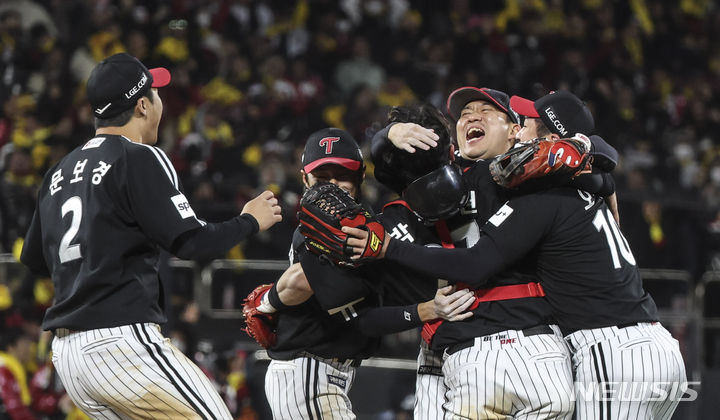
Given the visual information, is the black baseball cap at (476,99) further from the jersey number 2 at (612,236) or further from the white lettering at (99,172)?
the white lettering at (99,172)

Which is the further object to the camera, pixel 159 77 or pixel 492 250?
pixel 159 77

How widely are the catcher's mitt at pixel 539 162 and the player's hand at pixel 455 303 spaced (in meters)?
0.45

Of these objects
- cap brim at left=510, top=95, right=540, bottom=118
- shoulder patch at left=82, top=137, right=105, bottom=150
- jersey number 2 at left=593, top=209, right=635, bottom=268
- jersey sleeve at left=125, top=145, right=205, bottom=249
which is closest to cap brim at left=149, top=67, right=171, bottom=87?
shoulder patch at left=82, top=137, right=105, bottom=150

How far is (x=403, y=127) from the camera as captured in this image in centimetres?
366

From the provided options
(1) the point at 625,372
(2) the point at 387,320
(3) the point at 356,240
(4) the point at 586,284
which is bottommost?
(1) the point at 625,372

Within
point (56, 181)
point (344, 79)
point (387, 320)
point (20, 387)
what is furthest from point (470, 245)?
point (344, 79)

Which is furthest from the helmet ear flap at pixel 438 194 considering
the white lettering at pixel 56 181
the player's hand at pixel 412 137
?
the white lettering at pixel 56 181

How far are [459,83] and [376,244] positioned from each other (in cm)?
906

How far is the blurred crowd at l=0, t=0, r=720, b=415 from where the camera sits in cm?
860

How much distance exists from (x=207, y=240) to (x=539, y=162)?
1.33 metres

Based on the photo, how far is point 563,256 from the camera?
11.8 ft

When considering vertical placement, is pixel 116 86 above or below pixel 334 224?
above

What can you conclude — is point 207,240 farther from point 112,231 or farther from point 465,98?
point 465,98

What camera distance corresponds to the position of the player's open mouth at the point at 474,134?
13.1ft
